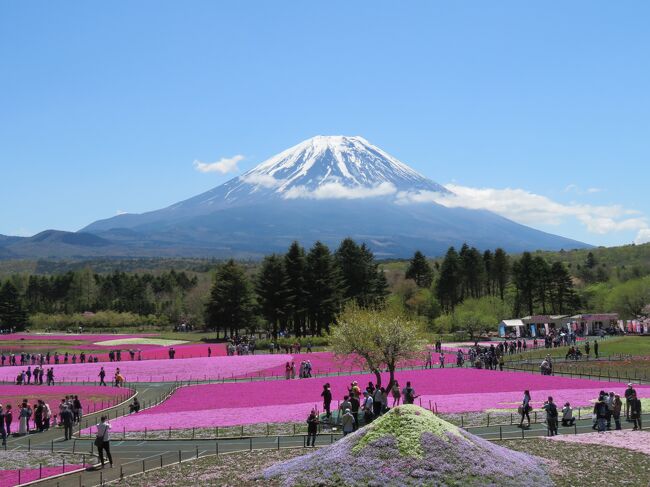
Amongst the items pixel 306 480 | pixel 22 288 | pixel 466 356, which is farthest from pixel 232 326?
pixel 22 288

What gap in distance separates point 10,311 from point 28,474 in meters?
109

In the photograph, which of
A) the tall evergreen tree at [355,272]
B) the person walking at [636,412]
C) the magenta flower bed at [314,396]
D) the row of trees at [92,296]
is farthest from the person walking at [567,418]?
the row of trees at [92,296]

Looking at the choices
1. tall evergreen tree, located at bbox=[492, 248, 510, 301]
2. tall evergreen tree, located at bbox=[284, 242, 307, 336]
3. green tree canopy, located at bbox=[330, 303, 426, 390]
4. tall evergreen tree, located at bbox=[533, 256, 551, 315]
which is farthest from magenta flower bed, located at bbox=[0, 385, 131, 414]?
tall evergreen tree, located at bbox=[492, 248, 510, 301]

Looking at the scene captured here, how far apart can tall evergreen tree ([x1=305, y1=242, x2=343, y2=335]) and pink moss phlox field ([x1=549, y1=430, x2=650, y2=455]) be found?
6633 cm

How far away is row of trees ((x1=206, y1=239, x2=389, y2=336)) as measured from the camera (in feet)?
313

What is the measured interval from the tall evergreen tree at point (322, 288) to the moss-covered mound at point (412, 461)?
72254 millimetres

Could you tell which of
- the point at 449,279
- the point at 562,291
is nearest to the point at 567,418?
the point at 562,291

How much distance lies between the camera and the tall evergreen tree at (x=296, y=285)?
313 ft

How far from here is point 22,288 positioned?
175750mm

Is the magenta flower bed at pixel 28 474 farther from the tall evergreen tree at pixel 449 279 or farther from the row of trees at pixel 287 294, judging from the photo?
the tall evergreen tree at pixel 449 279

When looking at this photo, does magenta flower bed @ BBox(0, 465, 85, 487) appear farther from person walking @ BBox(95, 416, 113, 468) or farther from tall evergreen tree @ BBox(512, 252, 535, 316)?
tall evergreen tree @ BBox(512, 252, 535, 316)

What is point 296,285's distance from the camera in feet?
316

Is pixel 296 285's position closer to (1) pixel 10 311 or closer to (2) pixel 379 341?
(2) pixel 379 341

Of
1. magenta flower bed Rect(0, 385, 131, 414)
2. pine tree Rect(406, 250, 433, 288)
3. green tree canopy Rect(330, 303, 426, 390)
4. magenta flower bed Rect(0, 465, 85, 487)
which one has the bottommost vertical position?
magenta flower bed Rect(0, 385, 131, 414)
